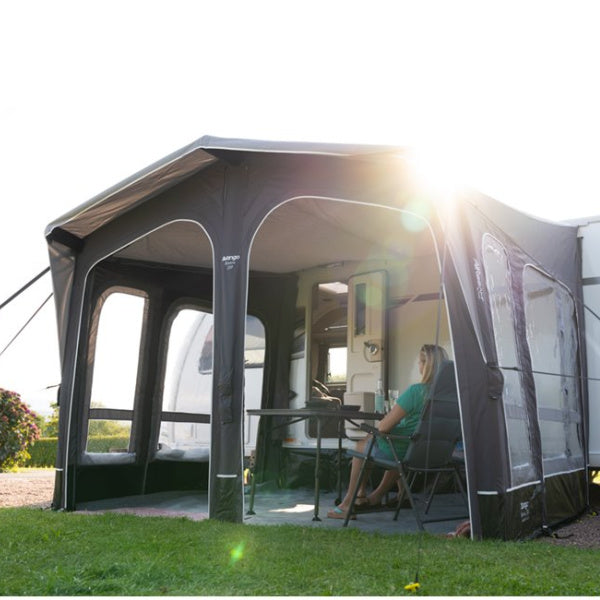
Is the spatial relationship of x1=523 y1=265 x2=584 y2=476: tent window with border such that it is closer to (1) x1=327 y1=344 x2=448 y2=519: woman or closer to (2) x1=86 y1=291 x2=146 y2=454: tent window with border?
(1) x1=327 y1=344 x2=448 y2=519: woman

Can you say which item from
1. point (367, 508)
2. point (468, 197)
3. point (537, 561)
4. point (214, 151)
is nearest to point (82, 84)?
point (214, 151)

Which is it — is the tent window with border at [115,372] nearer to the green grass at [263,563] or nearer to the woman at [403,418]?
the green grass at [263,563]

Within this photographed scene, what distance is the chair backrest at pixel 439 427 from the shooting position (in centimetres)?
439

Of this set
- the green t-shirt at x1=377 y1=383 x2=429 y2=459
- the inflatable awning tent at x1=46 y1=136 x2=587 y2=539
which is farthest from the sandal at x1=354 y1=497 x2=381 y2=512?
the inflatable awning tent at x1=46 y1=136 x2=587 y2=539

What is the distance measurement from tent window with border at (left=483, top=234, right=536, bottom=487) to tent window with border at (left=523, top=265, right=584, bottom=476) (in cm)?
44

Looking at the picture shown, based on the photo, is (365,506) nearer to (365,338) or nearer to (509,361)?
(509,361)

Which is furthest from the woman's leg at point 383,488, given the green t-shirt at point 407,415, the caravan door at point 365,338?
the caravan door at point 365,338

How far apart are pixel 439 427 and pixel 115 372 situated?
9.84 ft

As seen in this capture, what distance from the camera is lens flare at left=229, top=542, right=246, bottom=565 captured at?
3420mm

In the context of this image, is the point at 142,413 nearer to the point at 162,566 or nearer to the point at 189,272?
the point at 189,272

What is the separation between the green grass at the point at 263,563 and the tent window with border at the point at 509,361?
2.12 ft

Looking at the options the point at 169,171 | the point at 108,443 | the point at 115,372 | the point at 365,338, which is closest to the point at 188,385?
the point at 115,372

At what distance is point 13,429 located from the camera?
930 cm

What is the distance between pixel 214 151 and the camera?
4.66m
